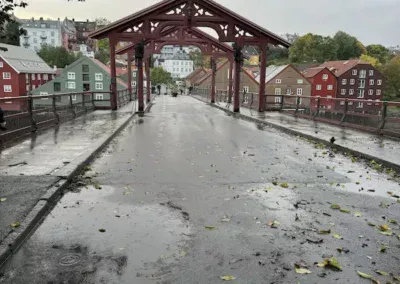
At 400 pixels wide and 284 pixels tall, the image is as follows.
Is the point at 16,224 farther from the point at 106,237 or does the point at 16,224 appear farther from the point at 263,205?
the point at 263,205

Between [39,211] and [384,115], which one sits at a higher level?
[384,115]

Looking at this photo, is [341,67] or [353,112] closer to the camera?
[353,112]

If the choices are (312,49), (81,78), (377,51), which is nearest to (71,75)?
(81,78)

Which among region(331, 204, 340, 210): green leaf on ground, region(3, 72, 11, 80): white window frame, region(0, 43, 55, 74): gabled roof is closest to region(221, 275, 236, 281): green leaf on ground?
region(331, 204, 340, 210): green leaf on ground

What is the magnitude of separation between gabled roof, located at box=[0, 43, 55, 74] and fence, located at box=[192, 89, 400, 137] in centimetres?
6434

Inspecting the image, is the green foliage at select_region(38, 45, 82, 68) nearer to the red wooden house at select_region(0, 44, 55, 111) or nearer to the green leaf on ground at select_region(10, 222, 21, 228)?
the red wooden house at select_region(0, 44, 55, 111)

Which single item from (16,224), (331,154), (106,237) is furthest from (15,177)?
(331,154)

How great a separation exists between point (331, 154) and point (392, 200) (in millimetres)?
3844

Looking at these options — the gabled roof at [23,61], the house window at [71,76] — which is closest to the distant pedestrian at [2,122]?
the gabled roof at [23,61]

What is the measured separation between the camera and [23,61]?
78438 mm

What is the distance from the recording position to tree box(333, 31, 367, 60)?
14038 centimetres

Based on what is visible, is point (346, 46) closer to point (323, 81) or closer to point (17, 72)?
point (323, 81)

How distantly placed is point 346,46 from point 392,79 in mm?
40778

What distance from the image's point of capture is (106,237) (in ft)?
14.0
